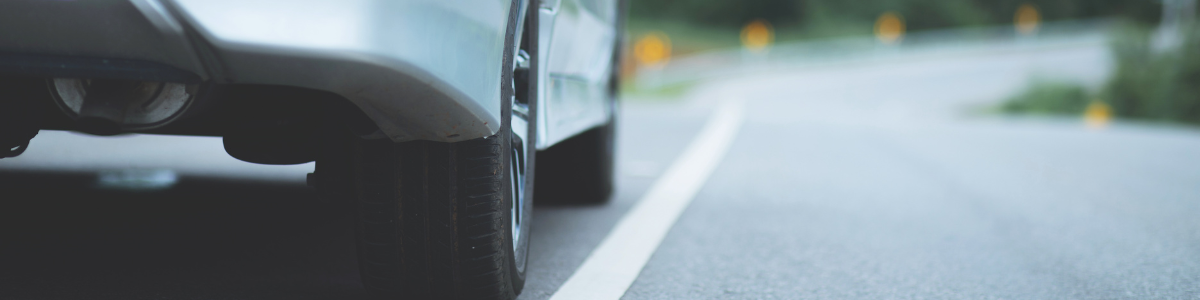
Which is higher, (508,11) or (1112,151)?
(508,11)

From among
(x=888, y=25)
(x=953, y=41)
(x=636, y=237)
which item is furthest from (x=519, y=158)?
(x=888, y=25)

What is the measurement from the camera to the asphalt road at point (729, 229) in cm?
269

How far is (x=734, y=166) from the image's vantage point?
6633 mm

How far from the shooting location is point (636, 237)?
354cm

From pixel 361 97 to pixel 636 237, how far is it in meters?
1.98

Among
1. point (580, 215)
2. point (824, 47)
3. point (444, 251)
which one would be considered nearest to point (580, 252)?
point (580, 215)

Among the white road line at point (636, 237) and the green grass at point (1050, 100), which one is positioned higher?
the white road line at point (636, 237)

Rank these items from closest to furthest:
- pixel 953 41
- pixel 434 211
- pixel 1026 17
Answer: pixel 434 211, pixel 953 41, pixel 1026 17

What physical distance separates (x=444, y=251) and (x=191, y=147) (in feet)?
15.6

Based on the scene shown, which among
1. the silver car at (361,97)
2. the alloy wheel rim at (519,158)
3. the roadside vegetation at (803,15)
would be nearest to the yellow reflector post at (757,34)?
the roadside vegetation at (803,15)

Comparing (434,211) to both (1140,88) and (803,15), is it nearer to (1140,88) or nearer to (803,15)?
(1140,88)

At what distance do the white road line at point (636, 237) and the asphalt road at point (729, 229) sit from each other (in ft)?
0.18

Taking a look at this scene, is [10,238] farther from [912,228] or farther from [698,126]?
[698,126]

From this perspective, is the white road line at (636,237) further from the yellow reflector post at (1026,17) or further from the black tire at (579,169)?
the yellow reflector post at (1026,17)
